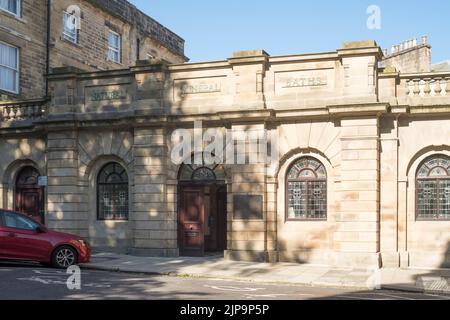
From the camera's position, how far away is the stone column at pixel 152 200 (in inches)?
745

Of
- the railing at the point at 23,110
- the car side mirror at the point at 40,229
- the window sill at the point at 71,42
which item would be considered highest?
the window sill at the point at 71,42

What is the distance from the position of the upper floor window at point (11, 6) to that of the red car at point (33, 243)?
1138 centimetres

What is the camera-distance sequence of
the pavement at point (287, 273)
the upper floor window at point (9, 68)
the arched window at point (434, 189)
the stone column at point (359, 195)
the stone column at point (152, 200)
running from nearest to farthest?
the pavement at point (287, 273), the stone column at point (359, 195), the arched window at point (434, 189), the stone column at point (152, 200), the upper floor window at point (9, 68)

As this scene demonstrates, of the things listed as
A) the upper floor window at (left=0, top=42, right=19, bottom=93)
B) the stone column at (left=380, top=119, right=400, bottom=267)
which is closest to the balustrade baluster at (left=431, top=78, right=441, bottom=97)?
the stone column at (left=380, top=119, right=400, bottom=267)

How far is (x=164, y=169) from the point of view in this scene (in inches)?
750

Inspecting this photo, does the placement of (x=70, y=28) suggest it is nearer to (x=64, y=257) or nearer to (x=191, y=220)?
(x=191, y=220)

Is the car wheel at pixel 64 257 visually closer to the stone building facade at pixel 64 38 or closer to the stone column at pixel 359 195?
the stone column at pixel 359 195

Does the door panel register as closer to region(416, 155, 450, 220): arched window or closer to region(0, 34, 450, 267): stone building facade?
region(0, 34, 450, 267): stone building facade

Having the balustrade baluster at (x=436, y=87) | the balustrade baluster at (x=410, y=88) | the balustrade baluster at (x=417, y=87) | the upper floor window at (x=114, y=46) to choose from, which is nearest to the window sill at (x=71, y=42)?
the upper floor window at (x=114, y=46)

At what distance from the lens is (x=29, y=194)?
70.5ft

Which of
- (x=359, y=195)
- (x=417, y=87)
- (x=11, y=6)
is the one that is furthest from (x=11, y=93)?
(x=417, y=87)

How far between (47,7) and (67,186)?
9906mm
